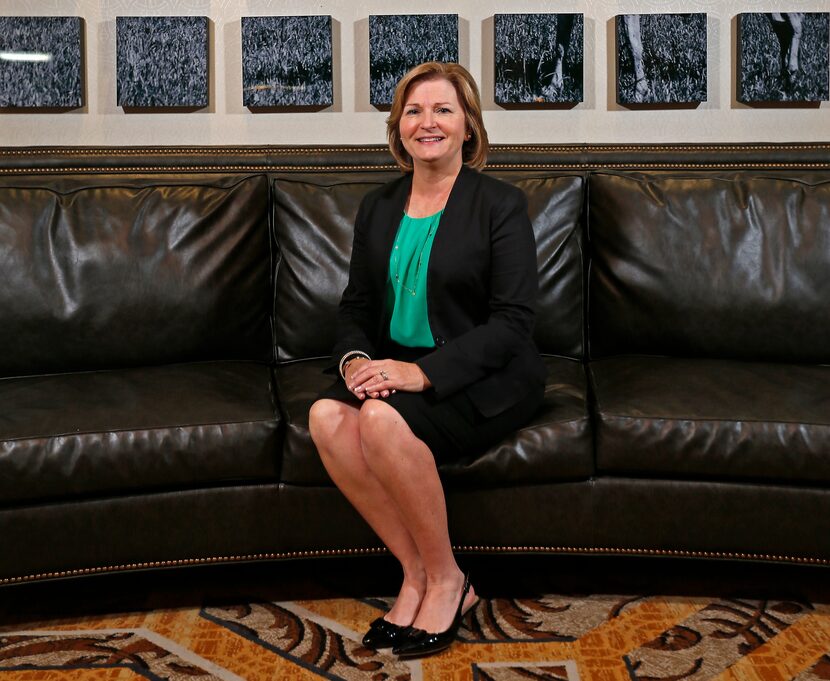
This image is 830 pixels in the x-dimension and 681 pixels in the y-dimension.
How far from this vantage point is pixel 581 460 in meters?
2.03

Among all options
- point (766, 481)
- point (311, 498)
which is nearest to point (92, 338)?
point (311, 498)

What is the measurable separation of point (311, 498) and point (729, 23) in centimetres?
209

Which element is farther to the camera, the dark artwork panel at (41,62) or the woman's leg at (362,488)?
the dark artwork panel at (41,62)

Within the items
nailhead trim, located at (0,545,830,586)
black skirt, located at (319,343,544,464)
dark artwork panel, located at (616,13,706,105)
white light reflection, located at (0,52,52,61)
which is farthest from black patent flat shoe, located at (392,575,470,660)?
white light reflection, located at (0,52,52,61)

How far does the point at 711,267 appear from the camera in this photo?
98.0 inches

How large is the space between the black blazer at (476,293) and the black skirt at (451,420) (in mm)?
25

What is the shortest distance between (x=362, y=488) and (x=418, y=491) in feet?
0.42

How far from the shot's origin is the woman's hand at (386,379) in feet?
6.41

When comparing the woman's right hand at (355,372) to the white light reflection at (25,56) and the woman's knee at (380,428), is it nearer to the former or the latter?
the woman's knee at (380,428)

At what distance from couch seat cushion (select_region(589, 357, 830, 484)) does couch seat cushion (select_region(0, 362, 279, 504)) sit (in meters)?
0.76

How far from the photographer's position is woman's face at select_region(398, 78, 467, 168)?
2.13 meters

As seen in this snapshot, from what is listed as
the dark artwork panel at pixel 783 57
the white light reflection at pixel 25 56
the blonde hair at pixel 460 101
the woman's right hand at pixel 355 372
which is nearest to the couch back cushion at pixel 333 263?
the blonde hair at pixel 460 101

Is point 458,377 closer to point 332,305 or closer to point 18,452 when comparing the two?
point 332,305

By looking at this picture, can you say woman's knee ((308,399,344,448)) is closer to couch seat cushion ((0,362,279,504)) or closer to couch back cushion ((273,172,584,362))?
couch seat cushion ((0,362,279,504))
